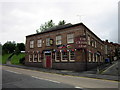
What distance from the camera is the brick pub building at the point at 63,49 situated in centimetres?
1777

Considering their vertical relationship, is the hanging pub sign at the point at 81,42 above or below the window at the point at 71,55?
above

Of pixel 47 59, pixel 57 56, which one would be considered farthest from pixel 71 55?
pixel 47 59

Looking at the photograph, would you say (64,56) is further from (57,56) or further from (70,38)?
(70,38)

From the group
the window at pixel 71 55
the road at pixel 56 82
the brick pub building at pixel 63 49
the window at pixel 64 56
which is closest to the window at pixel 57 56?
the brick pub building at pixel 63 49

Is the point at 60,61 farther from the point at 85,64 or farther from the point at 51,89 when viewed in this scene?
the point at 51,89

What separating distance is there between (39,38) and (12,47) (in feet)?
143

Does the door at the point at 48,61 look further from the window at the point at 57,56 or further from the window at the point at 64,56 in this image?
the window at the point at 64,56

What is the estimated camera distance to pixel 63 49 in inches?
781

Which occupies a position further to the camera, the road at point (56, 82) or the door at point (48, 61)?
the door at point (48, 61)

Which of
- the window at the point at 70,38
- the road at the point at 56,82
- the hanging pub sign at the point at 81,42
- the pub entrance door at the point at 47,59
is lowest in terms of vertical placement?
the road at the point at 56,82

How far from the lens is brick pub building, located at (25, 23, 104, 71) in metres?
17.8

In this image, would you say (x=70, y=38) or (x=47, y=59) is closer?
(x=70, y=38)

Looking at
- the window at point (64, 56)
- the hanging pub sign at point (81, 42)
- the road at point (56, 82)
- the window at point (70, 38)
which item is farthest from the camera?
the window at point (64, 56)

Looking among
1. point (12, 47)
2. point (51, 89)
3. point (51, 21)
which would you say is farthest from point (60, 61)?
point (12, 47)
